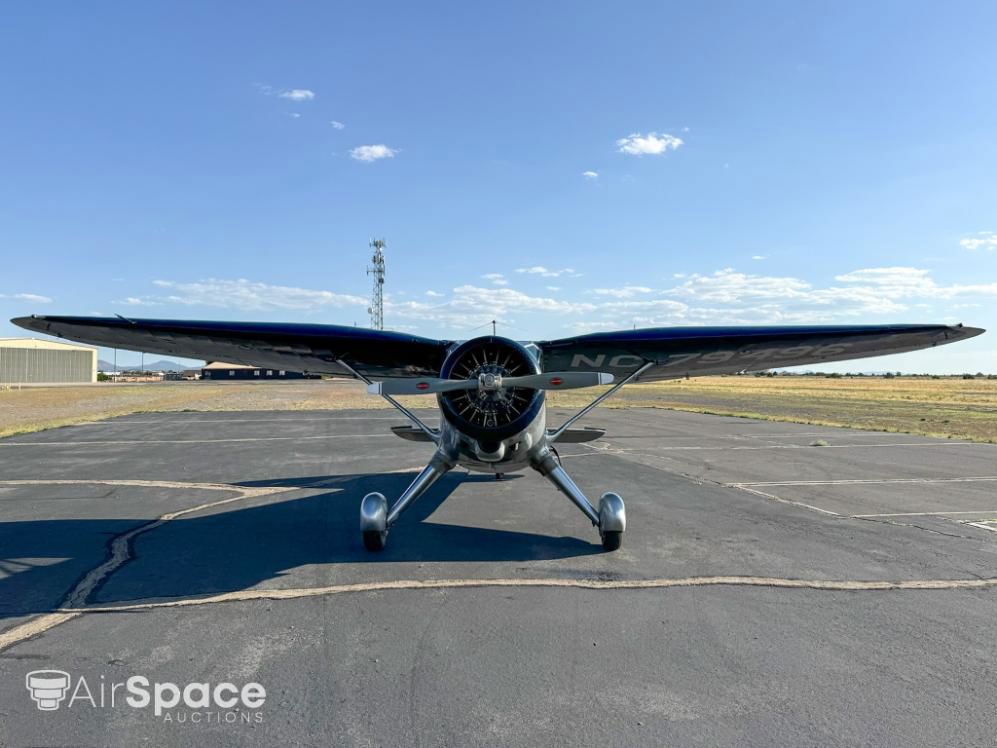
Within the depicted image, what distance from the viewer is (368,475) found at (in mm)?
13297

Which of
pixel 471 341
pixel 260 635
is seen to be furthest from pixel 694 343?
pixel 260 635

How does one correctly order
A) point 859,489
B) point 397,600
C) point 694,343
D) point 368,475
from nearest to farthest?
point 397,600 < point 694,343 < point 859,489 < point 368,475

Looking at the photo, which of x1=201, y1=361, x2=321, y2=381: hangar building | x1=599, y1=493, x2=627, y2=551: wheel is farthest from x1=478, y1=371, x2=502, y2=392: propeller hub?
x1=201, y1=361, x2=321, y2=381: hangar building

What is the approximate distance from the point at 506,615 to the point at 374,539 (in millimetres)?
2510

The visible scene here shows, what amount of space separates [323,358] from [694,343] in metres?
5.97

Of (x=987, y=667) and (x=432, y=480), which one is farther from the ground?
(x=432, y=480)

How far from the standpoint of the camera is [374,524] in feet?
22.9

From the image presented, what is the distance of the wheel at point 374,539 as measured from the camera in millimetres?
7004

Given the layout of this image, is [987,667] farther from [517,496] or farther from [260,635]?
[517,496]

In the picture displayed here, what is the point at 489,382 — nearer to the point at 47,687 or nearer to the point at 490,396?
the point at 490,396

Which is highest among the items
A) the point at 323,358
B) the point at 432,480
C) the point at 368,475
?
the point at 323,358

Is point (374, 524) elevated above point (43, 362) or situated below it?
below

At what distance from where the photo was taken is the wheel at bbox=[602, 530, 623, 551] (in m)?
7.14

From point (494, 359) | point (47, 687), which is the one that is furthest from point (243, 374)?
point (47, 687)
